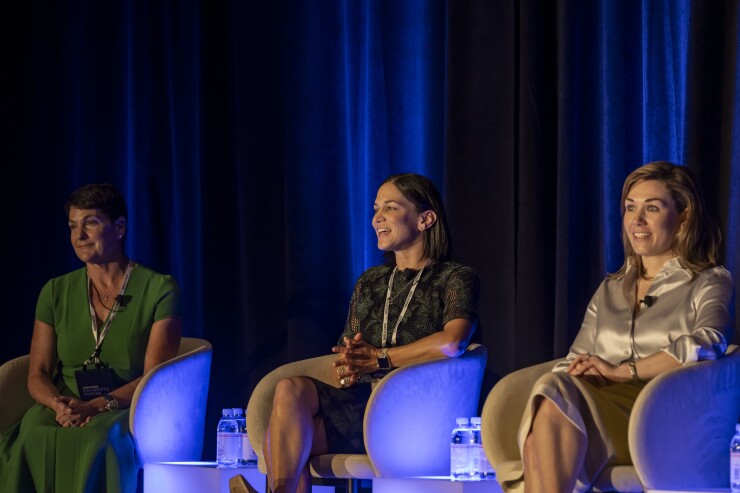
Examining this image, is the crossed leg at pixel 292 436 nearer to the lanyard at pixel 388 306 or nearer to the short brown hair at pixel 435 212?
the lanyard at pixel 388 306

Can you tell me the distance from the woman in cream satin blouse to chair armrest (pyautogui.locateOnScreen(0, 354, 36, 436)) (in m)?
2.21

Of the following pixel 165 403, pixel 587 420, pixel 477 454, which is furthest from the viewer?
pixel 165 403

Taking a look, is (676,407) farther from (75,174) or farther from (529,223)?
(75,174)

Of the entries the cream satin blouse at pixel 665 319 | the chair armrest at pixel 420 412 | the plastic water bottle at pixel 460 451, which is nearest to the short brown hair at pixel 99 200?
the chair armrest at pixel 420 412

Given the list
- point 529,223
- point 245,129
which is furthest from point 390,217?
point 245,129

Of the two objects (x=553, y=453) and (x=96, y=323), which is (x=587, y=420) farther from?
(x=96, y=323)

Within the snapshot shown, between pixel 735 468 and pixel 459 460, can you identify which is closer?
pixel 735 468

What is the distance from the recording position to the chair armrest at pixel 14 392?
14.9ft

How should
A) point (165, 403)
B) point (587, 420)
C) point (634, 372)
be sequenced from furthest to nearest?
point (165, 403)
point (634, 372)
point (587, 420)

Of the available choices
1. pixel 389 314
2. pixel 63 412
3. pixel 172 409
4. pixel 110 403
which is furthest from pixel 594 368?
pixel 63 412

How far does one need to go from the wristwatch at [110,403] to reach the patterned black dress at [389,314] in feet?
3.09

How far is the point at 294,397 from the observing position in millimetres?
3697

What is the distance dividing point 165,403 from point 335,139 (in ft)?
4.61

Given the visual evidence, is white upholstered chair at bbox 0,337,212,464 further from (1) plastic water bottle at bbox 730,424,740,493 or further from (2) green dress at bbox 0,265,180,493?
(1) plastic water bottle at bbox 730,424,740,493
